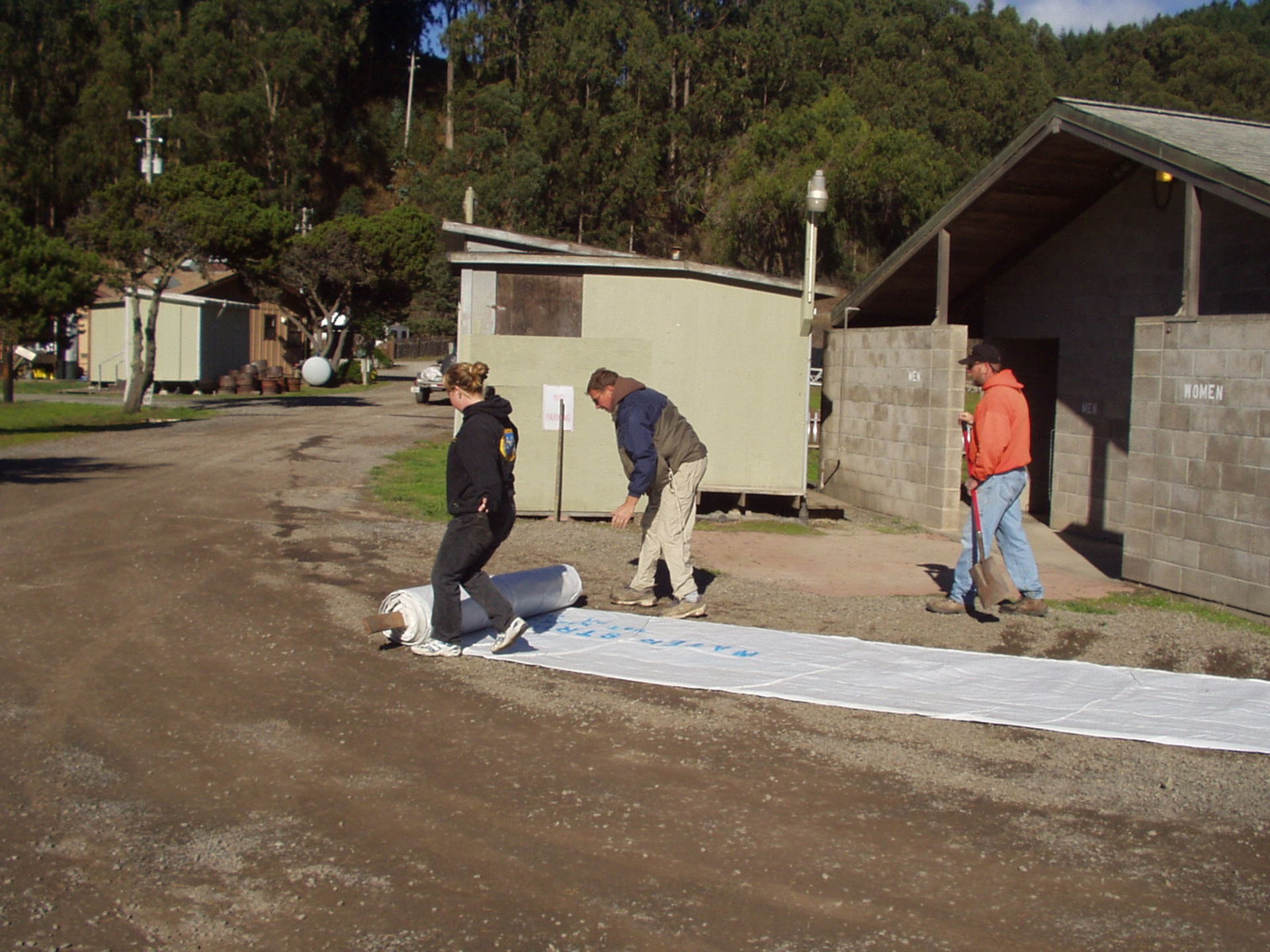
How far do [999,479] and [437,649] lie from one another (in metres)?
4.04

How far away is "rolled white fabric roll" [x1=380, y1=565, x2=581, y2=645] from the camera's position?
7160 millimetres

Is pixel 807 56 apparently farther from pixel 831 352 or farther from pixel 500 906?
pixel 500 906

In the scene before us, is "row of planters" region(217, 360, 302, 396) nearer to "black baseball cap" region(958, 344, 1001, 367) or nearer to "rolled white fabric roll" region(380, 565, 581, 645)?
"rolled white fabric roll" region(380, 565, 581, 645)

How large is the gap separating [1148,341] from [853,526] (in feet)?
14.3

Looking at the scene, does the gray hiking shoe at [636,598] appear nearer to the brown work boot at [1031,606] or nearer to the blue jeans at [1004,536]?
the blue jeans at [1004,536]

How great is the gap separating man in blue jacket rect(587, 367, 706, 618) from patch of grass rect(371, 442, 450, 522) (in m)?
4.33

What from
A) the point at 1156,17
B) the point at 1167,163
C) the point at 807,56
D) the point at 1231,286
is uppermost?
the point at 1156,17

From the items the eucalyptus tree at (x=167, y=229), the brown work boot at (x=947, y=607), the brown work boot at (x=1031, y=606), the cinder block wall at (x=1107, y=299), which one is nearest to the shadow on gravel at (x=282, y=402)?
the eucalyptus tree at (x=167, y=229)

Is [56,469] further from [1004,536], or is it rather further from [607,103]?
[607,103]

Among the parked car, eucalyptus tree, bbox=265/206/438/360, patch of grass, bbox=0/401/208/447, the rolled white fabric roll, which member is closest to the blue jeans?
the rolled white fabric roll

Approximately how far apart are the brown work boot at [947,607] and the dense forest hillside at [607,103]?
104 feet

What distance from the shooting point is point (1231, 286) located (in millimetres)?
11305

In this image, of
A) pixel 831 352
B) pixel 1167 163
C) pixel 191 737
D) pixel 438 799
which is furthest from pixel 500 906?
pixel 831 352

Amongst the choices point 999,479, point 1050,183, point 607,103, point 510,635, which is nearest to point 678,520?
point 510,635
